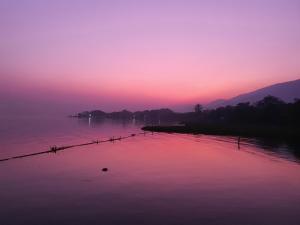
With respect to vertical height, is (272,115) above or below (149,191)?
above

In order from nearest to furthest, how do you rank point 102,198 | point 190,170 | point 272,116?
point 102,198, point 190,170, point 272,116

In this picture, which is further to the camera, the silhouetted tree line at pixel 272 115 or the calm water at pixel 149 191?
the silhouetted tree line at pixel 272 115

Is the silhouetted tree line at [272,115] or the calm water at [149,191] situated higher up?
the silhouetted tree line at [272,115]

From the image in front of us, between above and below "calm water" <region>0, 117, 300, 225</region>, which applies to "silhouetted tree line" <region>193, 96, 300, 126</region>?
above

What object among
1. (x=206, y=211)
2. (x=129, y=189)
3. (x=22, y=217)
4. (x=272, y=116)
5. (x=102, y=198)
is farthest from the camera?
(x=272, y=116)

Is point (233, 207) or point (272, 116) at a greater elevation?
point (272, 116)

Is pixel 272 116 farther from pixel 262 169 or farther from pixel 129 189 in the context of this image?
pixel 129 189

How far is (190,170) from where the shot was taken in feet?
139

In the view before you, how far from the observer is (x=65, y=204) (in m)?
25.5

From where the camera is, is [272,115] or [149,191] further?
[272,115]

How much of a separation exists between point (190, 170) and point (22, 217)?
24.0m

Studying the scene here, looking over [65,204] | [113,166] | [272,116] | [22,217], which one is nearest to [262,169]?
[113,166]

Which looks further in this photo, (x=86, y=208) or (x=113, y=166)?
(x=113, y=166)

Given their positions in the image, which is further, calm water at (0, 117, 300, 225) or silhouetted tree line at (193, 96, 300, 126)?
silhouetted tree line at (193, 96, 300, 126)
